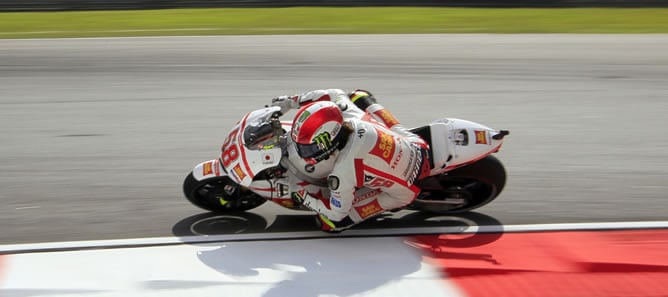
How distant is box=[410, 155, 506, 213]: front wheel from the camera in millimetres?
6344

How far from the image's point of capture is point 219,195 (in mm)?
6504

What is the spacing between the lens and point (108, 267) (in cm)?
584

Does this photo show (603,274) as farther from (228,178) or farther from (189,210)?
(189,210)

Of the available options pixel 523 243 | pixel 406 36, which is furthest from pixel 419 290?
pixel 406 36

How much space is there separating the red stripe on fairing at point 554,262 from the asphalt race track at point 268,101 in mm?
411

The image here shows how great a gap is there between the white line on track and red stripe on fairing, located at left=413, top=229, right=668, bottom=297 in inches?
3.8

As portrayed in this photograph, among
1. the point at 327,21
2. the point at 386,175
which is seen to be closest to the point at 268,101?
the point at 386,175

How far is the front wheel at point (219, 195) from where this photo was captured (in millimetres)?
6371

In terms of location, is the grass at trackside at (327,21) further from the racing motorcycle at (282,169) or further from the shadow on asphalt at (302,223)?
the racing motorcycle at (282,169)

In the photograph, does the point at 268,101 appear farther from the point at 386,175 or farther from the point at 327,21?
the point at 327,21

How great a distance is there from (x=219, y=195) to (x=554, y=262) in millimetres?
2752

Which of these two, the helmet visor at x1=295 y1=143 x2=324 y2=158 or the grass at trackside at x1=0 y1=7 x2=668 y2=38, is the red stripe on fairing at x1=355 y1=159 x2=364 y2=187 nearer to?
the helmet visor at x1=295 y1=143 x2=324 y2=158

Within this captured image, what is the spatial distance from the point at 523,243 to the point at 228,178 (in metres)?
2.45

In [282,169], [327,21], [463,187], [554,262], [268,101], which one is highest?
[327,21]
